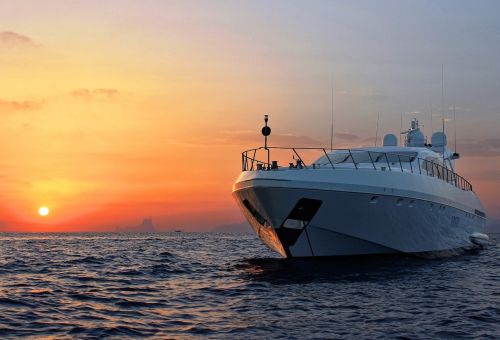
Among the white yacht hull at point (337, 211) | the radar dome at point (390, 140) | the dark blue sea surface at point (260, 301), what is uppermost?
the radar dome at point (390, 140)

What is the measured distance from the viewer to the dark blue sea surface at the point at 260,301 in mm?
11242

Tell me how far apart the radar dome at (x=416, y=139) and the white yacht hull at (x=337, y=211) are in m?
13.5

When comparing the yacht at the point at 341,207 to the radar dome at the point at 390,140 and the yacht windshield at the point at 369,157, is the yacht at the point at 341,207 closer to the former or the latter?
the yacht windshield at the point at 369,157

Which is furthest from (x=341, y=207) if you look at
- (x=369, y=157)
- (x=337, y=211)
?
(x=369, y=157)

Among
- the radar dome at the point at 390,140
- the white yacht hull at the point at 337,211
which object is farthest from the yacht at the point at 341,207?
the radar dome at the point at 390,140

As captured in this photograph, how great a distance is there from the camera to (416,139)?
37.5 metres

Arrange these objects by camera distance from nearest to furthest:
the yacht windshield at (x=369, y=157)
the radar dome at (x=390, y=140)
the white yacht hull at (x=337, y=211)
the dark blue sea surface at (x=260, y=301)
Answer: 1. the dark blue sea surface at (x=260, y=301)
2. the white yacht hull at (x=337, y=211)
3. the yacht windshield at (x=369, y=157)
4. the radar dome at (x=390, y=140)

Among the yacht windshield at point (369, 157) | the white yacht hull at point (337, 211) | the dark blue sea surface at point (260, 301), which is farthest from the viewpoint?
the yacht windshield at point (369, 157)

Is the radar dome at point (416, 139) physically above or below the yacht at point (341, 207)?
above

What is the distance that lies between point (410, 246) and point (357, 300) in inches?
394

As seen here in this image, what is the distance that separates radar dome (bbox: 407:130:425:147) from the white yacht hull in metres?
13.5

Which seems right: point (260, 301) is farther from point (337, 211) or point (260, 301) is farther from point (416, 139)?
point (416, 139)

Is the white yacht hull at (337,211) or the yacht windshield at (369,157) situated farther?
the yacht windshield at (369,157)

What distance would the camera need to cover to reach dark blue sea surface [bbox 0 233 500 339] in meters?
11.2
